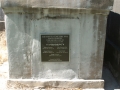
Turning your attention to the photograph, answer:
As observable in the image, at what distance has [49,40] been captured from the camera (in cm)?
443

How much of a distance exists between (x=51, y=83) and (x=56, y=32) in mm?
1232

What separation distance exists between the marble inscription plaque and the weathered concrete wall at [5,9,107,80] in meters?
0.09

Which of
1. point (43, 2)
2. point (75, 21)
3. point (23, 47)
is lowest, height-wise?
point (23, 47)

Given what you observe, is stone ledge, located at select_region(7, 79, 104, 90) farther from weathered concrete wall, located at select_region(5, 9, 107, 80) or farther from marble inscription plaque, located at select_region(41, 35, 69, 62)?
marble inscription plaque, located at select_region(41, 35, 69, 62)

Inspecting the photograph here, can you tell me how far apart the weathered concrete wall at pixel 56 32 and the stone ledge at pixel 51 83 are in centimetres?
10

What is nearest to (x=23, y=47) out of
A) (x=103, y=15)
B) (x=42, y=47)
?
(x=42, y=47)

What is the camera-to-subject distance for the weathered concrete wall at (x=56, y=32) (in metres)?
4.34

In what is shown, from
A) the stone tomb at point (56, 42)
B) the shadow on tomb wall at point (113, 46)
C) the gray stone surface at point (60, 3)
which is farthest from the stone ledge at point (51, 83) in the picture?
the gray stone surface at point (60, 3)

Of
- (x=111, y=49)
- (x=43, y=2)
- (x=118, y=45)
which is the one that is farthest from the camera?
(x=111, y=49)

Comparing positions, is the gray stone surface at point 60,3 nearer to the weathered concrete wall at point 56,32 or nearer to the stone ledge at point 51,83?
the weathered concrete wall at point 56,32

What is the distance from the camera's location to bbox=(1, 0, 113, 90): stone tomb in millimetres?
4211

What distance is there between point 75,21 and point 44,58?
1.09 m

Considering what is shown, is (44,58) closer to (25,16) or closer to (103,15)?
(25,16)

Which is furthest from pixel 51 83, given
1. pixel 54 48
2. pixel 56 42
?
pixel 56 42
